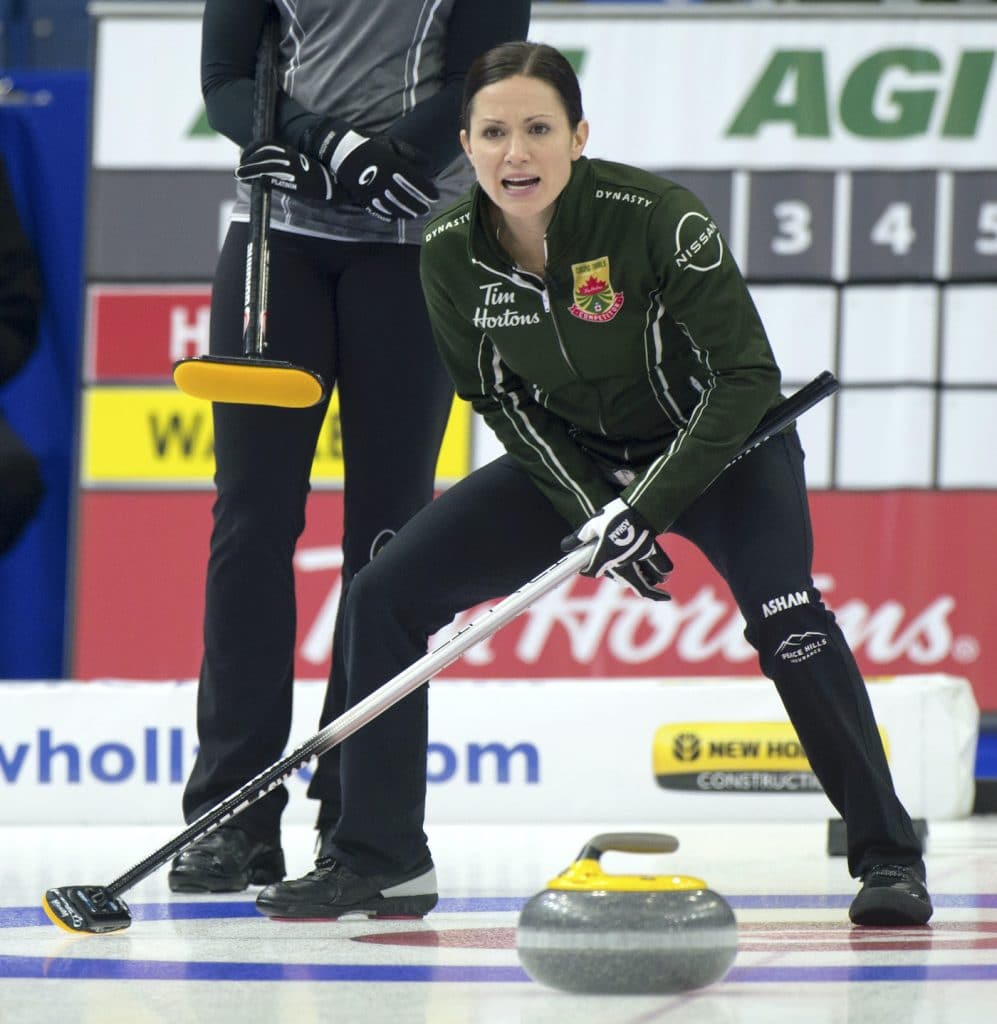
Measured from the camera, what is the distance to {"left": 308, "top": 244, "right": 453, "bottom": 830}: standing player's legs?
8.17 feet

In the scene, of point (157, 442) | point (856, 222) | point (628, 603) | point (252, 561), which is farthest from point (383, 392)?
point (856, 222)

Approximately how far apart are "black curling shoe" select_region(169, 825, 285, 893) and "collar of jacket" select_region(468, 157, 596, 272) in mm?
895

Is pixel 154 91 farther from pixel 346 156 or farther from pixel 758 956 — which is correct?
pixel 758 956

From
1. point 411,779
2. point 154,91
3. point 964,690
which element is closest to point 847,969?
point 411,779

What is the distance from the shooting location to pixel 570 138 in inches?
86.2

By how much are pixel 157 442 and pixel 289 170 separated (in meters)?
2.29

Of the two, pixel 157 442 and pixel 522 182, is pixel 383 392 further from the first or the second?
pixel 157 442

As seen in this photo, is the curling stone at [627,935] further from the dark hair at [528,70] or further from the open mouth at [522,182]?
the dark hair at [528,70]

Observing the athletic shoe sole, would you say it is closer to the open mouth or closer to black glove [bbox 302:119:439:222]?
the open mouth

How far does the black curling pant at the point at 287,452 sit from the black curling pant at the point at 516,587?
24 cm

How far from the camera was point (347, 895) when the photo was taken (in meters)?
2.20

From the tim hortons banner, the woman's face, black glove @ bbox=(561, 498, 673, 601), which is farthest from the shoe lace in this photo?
the tim hortons banner

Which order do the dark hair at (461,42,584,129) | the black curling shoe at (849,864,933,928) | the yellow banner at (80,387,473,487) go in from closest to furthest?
the black curling shoe at (849,864,933,928) → the dark hair at (461,42,584,129) → the yellow banner at (80,387,473,487)

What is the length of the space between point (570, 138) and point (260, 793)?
89cm
